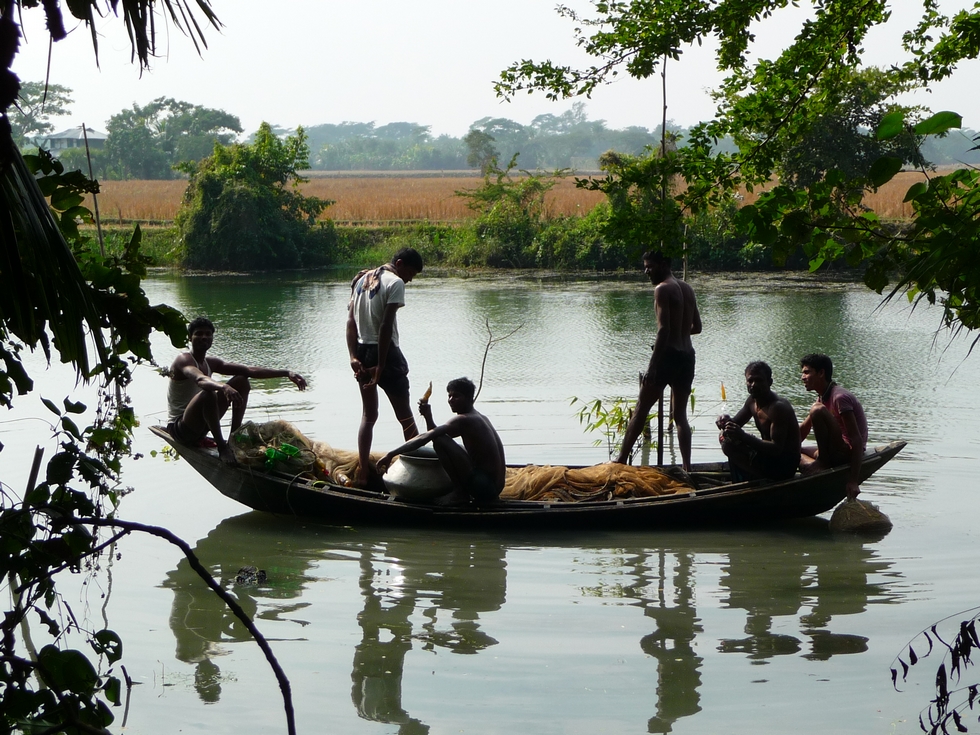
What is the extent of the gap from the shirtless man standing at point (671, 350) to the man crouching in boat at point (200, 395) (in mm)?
2212

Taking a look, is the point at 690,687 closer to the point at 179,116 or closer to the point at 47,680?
the point at 47,680

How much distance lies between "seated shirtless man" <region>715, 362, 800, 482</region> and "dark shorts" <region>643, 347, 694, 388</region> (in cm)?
82

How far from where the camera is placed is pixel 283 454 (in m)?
6.43

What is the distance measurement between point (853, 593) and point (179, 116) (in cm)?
5698

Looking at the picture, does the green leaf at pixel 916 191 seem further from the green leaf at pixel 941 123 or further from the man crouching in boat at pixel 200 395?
the man crouching in boat at pixel 200 395

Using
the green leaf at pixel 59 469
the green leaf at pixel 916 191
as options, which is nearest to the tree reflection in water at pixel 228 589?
the green leaf at pixel 59 469

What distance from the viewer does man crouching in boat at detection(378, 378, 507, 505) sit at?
593 cm

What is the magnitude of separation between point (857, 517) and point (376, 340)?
2.97 meters

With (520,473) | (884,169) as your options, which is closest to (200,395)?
(520,473)

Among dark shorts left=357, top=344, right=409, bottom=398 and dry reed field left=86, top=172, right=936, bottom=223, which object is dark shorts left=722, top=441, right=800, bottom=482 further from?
dry reed field left=86, top=172, right=936, bottom=223

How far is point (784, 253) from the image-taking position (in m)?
2.88

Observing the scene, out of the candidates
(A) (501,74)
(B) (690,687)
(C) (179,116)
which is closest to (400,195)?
(C) (179,116)

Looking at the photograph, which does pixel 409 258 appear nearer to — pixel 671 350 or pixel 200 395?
pixel 200 395

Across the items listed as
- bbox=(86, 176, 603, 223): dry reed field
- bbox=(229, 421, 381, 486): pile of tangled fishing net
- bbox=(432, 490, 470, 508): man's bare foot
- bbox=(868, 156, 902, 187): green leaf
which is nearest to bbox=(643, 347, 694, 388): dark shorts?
bbox=(432, 490, 470, 508): man's bare foot
